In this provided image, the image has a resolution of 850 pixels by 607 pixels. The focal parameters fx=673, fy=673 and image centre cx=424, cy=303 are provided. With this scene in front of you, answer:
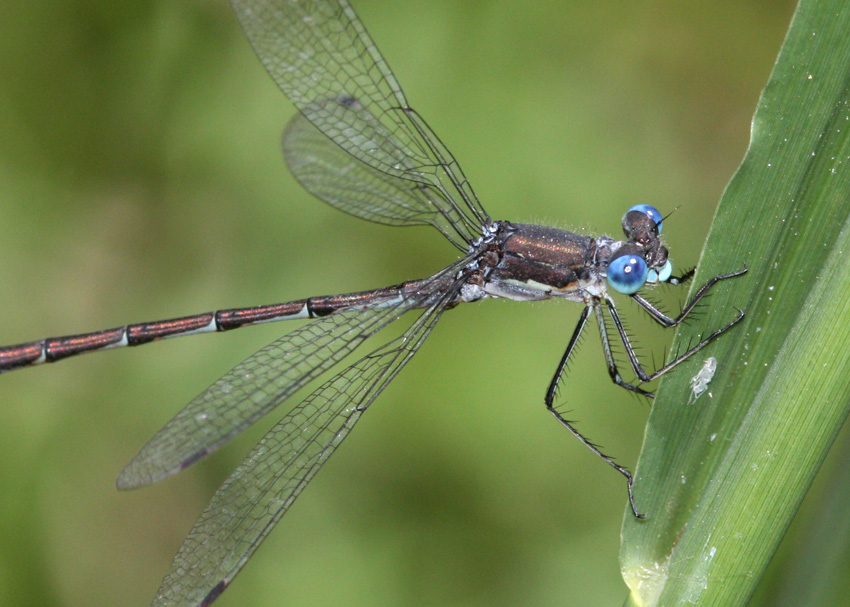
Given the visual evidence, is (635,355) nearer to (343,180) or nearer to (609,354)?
(609,354)

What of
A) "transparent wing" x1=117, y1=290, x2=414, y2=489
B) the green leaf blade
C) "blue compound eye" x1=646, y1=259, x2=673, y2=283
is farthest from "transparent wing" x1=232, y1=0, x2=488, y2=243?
the green leaf blade

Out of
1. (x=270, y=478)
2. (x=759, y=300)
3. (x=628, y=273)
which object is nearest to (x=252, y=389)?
(x=270, y=478)

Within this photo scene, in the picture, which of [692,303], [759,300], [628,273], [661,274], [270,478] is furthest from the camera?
[661,274]

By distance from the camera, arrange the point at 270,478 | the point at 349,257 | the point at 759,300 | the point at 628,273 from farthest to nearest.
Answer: the point at 349,257 → the point at 628,273 → the point at 270,478 → the point at 759,300

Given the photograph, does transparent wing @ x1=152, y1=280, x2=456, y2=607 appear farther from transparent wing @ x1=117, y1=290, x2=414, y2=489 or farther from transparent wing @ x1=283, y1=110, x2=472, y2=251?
transparent wing @ x1=283, y1=110, x2=472, y2=251

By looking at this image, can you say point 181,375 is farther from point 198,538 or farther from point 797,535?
point 797,535

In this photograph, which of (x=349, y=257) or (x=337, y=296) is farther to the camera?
(x=349, y=257)

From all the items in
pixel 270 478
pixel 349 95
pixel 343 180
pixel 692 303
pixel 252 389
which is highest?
pixel 349 95
